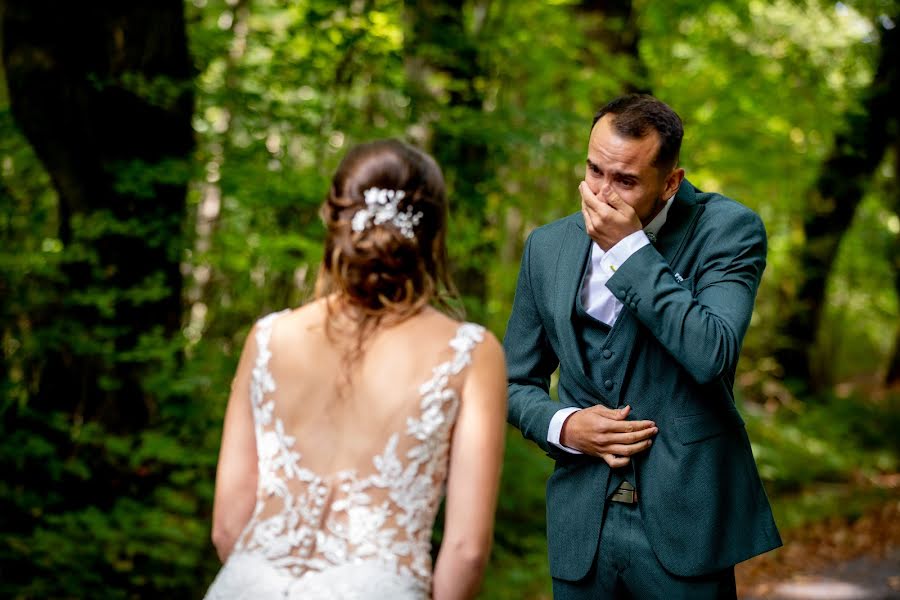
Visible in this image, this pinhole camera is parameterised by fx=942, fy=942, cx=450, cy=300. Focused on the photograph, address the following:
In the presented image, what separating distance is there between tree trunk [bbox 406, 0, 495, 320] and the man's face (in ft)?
11.8

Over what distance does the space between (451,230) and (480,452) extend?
457 centimetres

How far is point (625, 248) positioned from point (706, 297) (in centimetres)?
25

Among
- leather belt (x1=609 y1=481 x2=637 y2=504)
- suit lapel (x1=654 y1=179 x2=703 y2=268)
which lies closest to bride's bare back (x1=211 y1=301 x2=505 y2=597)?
leather belt (x1=609 y1=481 x2=637 y2=504)

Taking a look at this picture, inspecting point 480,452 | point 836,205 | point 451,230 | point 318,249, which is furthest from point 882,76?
point 480,452

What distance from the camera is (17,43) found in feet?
19.2

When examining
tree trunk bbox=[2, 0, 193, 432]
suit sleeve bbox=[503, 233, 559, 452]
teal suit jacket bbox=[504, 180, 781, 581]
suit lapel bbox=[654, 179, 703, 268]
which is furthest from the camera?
tree trunk bbox=[2, 0, 193, 432]

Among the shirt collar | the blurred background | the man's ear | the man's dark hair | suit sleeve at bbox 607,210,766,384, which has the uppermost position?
the man's dark hair

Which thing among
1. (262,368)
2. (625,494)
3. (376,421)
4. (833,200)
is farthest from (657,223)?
(833,200)

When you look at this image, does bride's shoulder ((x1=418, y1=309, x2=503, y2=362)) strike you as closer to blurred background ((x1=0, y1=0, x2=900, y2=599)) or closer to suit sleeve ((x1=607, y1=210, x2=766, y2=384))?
suit sleeve ((x1=607, y1=210, x2=766, y2=384))

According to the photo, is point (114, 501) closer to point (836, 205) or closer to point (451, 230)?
point (451, 230)

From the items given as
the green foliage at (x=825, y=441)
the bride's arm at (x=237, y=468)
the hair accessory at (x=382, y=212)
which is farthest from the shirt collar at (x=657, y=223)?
the green foliage at (x=825, y=441)

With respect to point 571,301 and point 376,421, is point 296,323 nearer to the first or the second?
point 376,421

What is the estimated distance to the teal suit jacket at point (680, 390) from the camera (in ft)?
7.54

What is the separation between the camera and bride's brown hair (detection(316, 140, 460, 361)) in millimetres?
2094
